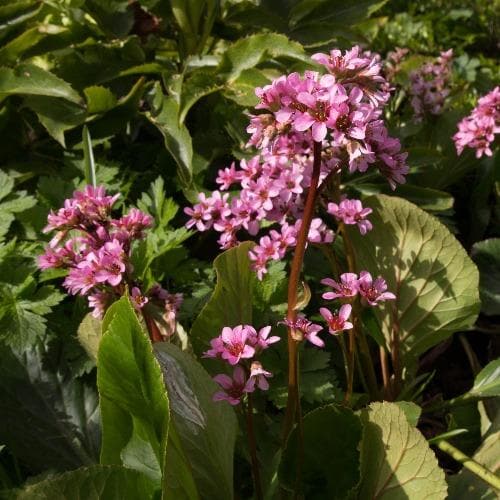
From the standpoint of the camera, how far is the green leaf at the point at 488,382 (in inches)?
60.0

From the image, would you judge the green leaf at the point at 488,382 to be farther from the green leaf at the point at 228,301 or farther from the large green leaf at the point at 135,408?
the large green leaf at the point at 135,408

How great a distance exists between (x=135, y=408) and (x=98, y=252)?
0.96 feet

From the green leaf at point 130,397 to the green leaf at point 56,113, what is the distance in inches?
40.2

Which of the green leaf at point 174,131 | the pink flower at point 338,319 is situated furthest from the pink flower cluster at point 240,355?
the green leaf at point 174,131

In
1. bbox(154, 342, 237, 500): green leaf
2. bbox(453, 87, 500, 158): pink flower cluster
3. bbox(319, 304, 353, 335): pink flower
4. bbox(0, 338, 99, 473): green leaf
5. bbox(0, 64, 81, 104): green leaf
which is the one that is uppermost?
bbox(0, 64, 81, 104): green leaf

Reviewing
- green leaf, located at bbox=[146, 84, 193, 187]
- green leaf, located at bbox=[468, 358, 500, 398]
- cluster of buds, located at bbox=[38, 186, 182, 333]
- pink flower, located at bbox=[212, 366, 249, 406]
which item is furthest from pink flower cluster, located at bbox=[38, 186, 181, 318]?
green leaf, located at bbox=[468, 358, 500, 398]

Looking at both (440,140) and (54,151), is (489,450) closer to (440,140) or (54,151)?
(440,140)

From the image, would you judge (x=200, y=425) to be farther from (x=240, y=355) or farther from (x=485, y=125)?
(x=485, y=125)

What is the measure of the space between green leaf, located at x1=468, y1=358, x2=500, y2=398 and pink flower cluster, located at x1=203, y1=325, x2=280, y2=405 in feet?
2.06

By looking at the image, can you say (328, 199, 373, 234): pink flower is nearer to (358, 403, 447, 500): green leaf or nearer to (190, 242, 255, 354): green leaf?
(190, 242, 255, 354): green leaf

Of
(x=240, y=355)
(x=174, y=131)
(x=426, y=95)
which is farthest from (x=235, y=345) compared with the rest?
(x=426, y=95)

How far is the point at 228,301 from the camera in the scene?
1.38 meters

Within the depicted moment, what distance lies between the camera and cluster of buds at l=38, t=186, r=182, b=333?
4.11 ft

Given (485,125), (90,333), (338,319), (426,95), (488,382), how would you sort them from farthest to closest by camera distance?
(426,95)
(485,125)
(488,382)
(90,333)
(338,319)
